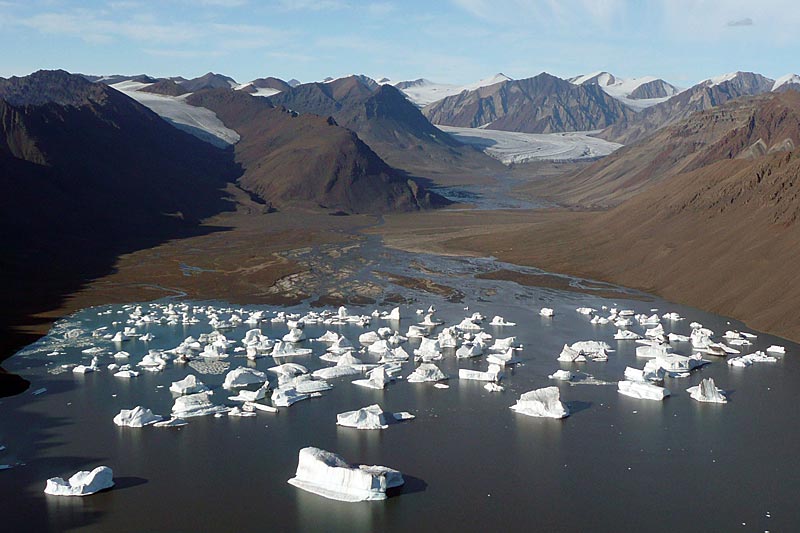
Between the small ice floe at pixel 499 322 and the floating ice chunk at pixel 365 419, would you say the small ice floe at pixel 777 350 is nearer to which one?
the small ice floe at pixel 499 322

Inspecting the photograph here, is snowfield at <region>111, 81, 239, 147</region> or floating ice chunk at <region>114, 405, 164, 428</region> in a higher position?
snowfield at <region>111, 81, 239, 147</region>

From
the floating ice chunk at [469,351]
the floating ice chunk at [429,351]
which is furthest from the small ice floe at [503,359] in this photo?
the floating ice chunk at [429,351]

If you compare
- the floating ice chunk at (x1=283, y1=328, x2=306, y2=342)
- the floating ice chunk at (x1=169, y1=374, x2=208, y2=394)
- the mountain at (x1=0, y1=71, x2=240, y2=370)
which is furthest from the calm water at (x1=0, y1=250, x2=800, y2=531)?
the mountain at (x1=0, y1=71, x2=240, y2=370)

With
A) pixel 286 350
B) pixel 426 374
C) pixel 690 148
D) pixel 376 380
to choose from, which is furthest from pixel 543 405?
pixel 690 148

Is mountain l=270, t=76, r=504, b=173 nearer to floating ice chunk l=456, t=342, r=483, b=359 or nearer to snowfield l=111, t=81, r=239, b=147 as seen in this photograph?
snowfield l=111, t=81, r=239, b=147

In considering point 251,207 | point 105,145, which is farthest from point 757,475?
point 105,145

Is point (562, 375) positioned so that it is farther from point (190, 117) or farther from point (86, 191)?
point (190, 117)
